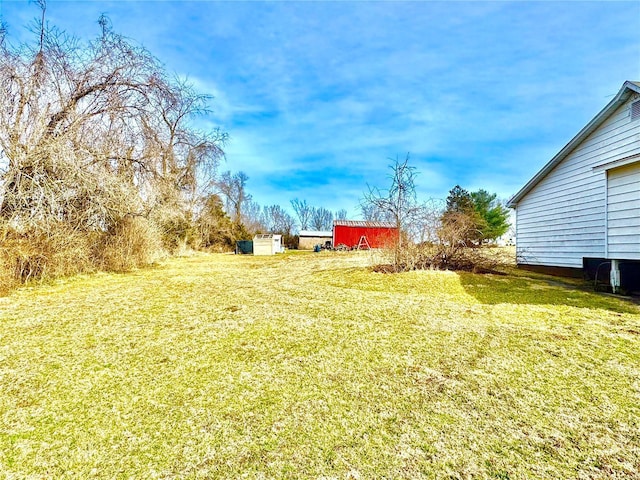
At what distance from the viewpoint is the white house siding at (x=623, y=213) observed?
5207 mm

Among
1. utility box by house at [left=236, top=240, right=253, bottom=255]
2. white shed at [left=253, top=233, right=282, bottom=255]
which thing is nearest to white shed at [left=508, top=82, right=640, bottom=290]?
white shed at [left=253, top=233, right=282, bottom=255]

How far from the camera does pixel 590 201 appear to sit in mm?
6832

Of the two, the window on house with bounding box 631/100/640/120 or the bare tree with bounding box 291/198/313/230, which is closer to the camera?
the window on house with bounding box 631/100/640/120

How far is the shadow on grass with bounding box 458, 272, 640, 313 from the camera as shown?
15.3 ft

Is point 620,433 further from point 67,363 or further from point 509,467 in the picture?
point 67,363

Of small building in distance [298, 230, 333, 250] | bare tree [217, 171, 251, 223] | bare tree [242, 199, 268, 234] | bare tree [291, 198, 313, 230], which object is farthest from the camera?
bare tree [291, 198, 313, 230]

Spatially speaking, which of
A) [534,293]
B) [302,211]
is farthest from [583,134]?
[302,211]

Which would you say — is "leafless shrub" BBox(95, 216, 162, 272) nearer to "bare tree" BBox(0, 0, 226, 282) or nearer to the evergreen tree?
"bare tree" BBox(0, 0, 226, 282)

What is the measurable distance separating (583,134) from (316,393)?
28.3ft

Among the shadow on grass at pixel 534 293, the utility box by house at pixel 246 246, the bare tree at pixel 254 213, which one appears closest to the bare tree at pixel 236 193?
the bare tree at pixel 254 213

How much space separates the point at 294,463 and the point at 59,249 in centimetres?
697

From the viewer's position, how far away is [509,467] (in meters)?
1.37

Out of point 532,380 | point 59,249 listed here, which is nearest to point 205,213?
point 59,249

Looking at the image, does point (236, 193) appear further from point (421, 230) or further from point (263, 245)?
point (421, 230)
